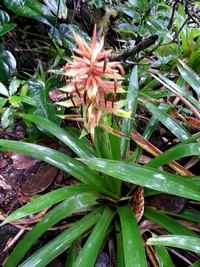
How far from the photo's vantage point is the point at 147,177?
3.55 feet

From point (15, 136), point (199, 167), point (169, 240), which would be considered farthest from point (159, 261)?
point (15, 136)

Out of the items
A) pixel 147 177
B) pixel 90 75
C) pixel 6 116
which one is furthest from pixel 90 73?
pixel 6 116

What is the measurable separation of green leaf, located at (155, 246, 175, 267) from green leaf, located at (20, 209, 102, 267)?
205mm

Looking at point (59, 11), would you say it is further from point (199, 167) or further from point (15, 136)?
point (199, 167)

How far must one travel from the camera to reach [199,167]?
1453 millimetres

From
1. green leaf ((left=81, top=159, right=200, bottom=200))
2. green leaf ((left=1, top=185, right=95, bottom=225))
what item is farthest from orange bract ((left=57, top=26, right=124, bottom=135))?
green leaf ((left=1, top=185, right=95, bottom=225))

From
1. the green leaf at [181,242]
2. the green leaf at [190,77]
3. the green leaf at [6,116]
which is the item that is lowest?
the green leaf at [181,242]

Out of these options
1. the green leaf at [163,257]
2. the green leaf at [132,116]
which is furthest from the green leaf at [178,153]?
the green leaf at [163,257]

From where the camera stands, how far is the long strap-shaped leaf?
1.12 meters

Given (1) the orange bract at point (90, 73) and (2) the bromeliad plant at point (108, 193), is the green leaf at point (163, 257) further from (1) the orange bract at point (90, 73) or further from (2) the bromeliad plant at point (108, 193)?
(1) the orange bract at point (90, 73)

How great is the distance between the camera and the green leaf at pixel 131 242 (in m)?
0.99

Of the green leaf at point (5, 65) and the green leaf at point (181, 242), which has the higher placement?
the green leaf at point (5, 65)

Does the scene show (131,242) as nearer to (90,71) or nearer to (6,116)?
(90,71)

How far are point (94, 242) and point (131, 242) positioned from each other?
117mm
